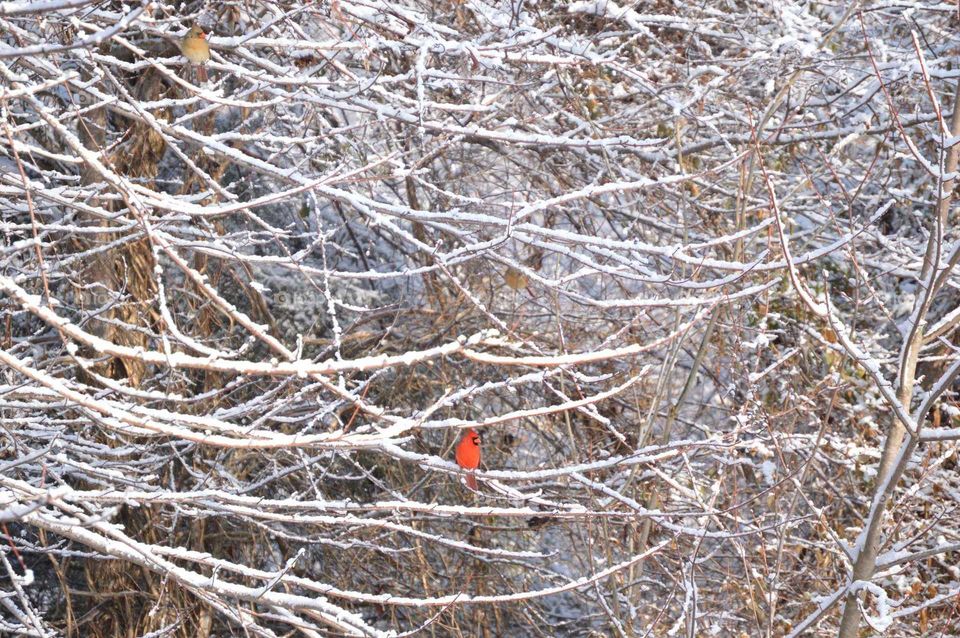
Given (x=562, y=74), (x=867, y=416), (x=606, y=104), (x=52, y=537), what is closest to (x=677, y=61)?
(x=606, y=104)

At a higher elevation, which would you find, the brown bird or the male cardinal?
the brown bird

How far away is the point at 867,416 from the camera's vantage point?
5953mm

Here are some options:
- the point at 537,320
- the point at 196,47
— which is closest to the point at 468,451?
the point at 537,320

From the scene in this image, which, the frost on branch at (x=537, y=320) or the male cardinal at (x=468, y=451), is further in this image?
the frost on branch at (x=537, y=320)

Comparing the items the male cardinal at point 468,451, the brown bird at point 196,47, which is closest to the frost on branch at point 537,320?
the male cardinal at point 468,451

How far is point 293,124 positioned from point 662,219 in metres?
2.22

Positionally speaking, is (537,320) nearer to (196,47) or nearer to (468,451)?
(468,451)

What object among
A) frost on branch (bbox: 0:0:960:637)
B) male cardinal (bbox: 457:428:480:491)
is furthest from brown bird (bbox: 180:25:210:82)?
male cardinal (bbox: 457:428:480:491)

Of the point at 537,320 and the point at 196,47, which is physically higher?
the point at 196,47

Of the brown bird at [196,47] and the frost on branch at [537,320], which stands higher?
the brown bird at [196,47]

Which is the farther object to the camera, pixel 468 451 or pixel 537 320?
pixel 537 320

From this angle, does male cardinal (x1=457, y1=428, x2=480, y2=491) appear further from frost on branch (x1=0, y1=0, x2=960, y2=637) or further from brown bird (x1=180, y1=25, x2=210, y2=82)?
brown bird (x1=180, y1=25, x2=210, y2=82)

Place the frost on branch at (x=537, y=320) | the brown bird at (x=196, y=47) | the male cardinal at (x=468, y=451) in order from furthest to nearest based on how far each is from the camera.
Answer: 1. the frost on branch at (x=537, y=320)
2. the male cardinal at (x=468, y=451)
3. the brown bird at (x=196, y=47)

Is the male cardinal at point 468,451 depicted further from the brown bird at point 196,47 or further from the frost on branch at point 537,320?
Result: the brown bird at point 196,47
